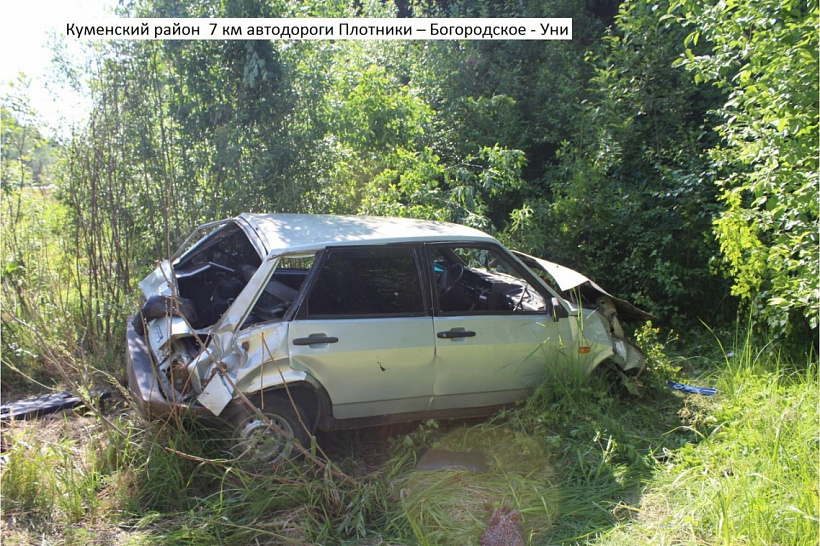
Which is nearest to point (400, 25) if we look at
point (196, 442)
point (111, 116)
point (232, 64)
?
point (232, 64)

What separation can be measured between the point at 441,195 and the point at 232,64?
2838 mm

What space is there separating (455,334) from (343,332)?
79cm

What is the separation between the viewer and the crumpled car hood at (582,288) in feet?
15.9

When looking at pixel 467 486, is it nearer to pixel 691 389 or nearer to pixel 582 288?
pixel 582 288

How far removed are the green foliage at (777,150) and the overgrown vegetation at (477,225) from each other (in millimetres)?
23

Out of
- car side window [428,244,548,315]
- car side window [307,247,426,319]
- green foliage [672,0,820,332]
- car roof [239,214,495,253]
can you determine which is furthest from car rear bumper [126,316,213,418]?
green foliage [672,0,820,332]

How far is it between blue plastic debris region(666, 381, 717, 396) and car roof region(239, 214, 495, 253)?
2.18 m

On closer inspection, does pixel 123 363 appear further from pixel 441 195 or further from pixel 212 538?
pixel 441 195

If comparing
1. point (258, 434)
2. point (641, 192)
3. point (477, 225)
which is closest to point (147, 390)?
point (258, 434)

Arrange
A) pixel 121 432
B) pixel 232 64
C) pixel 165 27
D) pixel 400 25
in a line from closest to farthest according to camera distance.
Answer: pixel 121 432 < pixel 165 27 < pixel 232 64 < pixel 400 25

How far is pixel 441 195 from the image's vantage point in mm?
7586

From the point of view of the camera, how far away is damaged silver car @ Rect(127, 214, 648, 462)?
148 inches

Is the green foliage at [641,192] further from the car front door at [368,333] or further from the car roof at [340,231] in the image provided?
the car front door at [368,333]

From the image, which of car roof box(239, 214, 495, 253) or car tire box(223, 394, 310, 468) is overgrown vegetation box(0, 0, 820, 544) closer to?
car tire box(223, 394, 310, 468)
